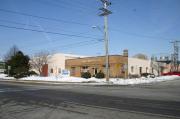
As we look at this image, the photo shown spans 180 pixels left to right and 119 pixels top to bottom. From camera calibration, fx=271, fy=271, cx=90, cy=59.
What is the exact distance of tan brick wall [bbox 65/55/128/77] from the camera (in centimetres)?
5547

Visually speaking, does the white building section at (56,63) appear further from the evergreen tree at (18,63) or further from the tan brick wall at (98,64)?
the evergreen tree at (18,63)

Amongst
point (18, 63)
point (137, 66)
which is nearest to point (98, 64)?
point (137, 66)

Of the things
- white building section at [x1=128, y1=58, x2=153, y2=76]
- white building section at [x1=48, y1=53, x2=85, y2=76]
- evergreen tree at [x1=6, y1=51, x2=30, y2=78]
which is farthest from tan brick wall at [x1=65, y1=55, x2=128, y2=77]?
evergreen tree at [x1=6, y1=51, x2=30, y2=78]

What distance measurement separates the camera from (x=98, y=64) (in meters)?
59.1

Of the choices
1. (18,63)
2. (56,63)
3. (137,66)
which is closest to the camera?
(137,66)

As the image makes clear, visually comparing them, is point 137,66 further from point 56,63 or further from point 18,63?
point 18,63

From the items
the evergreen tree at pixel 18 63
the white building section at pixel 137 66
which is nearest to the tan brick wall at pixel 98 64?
the white building section at pixel 137 66

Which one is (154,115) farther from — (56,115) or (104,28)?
(104,28)

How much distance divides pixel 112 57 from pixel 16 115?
150 feet

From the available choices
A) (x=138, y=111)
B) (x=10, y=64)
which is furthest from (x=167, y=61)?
(x=138, y=111)

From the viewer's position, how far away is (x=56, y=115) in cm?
1098

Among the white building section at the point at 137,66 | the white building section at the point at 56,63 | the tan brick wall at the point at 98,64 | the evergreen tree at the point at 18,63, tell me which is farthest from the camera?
the white building section at the point at 56,63

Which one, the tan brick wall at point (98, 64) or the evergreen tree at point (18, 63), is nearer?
the tan brick wall at point (98, 64)

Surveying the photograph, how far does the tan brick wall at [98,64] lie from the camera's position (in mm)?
55469
